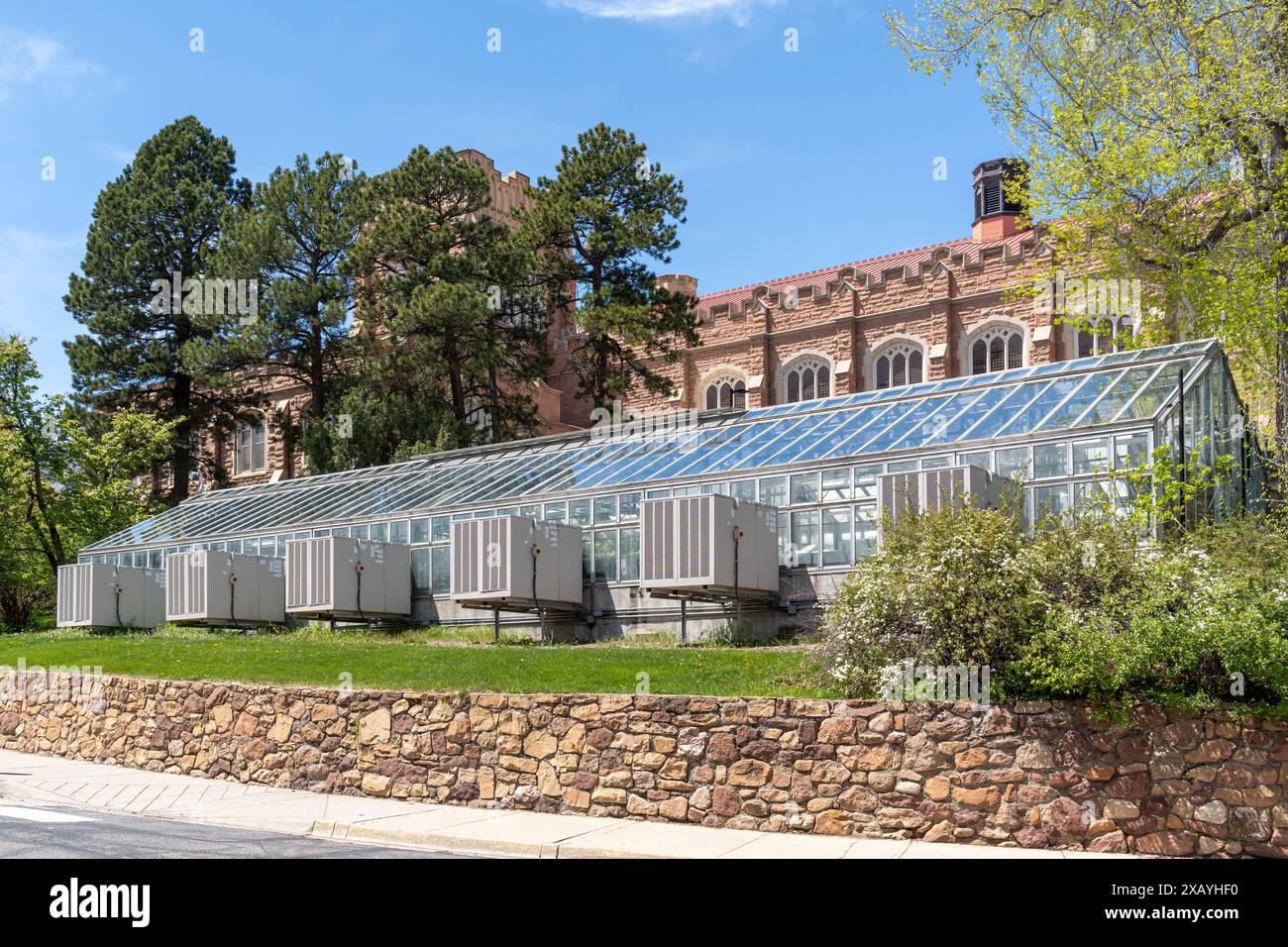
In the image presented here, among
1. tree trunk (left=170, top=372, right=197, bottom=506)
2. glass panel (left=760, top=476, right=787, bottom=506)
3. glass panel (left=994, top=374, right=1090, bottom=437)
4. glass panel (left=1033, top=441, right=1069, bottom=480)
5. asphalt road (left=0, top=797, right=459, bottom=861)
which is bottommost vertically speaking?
asphalt road (left=0, top=797, right=459, bottom=861)

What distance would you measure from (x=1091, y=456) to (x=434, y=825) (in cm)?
1216

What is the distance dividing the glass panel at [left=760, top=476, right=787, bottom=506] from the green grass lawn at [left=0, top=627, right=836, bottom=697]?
4.06m

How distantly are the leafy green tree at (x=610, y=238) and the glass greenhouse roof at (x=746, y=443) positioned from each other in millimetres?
9878

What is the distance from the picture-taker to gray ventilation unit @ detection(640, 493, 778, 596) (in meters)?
22.4

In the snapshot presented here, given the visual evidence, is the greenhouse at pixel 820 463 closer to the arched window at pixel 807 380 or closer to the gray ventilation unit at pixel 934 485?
the gray ventilation unit at pixel 934 485

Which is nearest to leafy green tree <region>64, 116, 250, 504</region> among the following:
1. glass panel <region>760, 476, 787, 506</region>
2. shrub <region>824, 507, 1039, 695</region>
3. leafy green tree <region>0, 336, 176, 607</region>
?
leafy green tree <region>0, 336, 176, 607</region>

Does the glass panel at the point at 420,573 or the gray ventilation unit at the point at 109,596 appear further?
the gray ventilation unit at the point at 109,596

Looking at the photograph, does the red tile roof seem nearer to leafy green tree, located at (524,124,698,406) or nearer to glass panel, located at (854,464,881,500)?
leafy green tree, located at (524,124,698,406)

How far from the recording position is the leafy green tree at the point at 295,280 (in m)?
45.9

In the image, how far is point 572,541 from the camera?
1009 inches

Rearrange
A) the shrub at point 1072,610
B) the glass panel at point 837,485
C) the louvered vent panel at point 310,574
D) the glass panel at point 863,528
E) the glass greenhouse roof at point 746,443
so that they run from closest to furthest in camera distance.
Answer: the shrub at point 1072,610 → the glass greenhouse roof at point 746,443 → the glass panel at point 863,528 → the glass panel at point 837,485 → the louvered vent panel at point 310,574

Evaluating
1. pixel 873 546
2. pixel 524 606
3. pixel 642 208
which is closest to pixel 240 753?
pixel 524 606

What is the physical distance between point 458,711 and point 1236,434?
14956mm

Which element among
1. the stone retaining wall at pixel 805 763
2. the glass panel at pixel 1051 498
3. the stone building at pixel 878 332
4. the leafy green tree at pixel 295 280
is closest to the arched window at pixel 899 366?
the stone building at pixel 878 332
